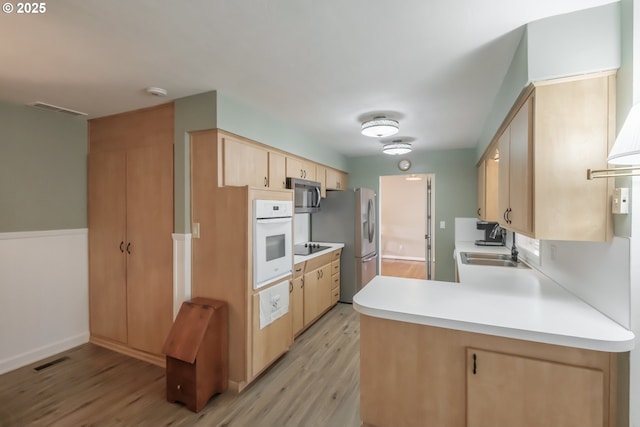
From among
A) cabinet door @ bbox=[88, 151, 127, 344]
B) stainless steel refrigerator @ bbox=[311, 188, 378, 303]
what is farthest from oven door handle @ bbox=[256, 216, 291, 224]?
stainless steel refrigerator @ bbox=[311, 188, 378, 303]

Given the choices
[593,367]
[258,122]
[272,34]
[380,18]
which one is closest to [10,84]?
[258,122]

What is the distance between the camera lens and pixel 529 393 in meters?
1.35

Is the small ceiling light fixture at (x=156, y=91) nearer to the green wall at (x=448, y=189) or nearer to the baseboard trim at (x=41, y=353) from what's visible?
the baseboard trim at (x=41, y=353)

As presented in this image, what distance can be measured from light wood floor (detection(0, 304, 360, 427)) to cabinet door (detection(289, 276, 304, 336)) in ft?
0.95

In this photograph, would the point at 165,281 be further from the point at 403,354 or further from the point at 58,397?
the point at 403,354

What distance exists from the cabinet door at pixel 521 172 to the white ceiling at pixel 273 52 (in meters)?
0.43

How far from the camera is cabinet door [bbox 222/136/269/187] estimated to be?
95.2 inches

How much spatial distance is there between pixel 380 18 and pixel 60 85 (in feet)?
7.63

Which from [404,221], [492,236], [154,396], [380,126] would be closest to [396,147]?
[380,126]

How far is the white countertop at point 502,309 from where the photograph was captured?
4.04 ft

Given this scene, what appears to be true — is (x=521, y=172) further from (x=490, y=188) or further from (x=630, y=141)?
(x=490, y=188)

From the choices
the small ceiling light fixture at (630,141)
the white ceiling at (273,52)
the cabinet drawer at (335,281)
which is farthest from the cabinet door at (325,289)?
the small ceiling light fixture at (630,141)

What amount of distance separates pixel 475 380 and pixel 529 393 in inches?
8.8

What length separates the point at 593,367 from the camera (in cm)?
129
